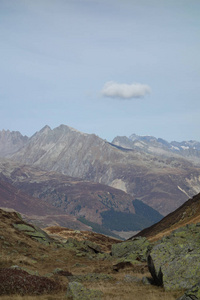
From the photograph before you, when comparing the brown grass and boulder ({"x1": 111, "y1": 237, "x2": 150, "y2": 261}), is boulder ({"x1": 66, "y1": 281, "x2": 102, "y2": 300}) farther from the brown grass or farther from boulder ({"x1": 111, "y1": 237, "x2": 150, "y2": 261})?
boulder ({"x1": 111, "y1": 237, "x2": 150, "y2": 261})

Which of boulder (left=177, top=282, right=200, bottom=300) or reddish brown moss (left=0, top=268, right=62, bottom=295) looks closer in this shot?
boulder (left=177, top=282, right=200, bottom=300)

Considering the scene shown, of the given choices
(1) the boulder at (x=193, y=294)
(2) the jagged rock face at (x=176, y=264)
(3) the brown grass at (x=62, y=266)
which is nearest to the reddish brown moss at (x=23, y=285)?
(3) the brown grass at (x=62, y=266)

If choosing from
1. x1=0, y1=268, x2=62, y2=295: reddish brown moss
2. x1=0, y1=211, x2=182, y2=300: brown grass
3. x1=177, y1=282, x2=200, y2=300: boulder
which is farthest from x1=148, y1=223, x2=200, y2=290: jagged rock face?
x1=0, y1=268, x2=62, y2=295: reddish brown moss

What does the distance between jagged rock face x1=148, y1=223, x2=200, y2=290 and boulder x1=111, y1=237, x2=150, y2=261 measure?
19.9 metres

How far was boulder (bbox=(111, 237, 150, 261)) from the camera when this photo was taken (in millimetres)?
43688

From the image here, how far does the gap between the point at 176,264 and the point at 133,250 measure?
30.1 metres

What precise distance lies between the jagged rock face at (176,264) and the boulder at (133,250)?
65.2 ft

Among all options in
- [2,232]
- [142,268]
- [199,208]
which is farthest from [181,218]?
[142,268]

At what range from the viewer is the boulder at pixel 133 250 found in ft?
143

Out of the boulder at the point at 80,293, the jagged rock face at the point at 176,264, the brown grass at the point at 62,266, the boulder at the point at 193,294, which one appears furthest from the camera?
the jagged rock face at the point at 176,264

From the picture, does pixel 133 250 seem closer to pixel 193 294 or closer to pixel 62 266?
pixel 62 266

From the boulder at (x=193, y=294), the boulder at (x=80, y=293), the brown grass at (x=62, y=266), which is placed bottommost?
the brown grass at (x=62, y=266)

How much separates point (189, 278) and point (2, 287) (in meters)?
11.1

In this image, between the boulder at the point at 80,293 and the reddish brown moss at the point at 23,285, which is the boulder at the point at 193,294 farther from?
the reddish brown moss at the point at 23,285
